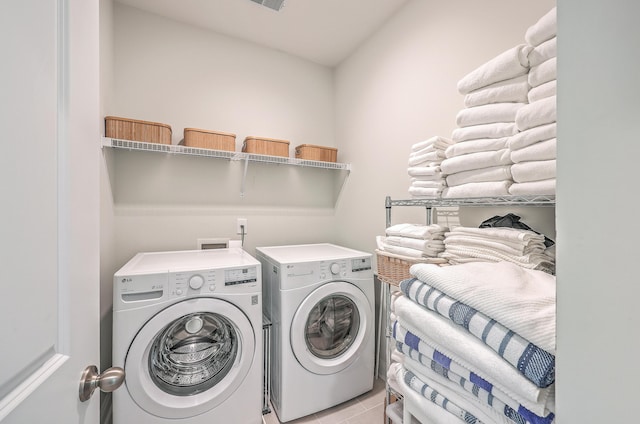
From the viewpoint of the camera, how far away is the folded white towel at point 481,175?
0.95 m

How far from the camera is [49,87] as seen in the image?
383mm

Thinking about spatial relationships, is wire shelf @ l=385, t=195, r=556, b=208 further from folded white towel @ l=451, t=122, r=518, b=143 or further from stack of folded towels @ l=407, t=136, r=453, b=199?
folded white towel @ l=451, t=122, r=518, b=143

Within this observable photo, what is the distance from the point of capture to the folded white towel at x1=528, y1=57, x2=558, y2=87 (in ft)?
2.65

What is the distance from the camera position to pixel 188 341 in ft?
4.60

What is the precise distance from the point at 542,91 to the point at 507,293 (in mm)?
696

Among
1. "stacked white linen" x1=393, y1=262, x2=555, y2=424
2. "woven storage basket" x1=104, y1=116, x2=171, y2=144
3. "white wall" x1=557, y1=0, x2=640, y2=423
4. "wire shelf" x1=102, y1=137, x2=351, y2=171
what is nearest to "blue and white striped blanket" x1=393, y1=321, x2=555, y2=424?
"stacked white linen" x1=393, y1=262, x2=555, y2=424

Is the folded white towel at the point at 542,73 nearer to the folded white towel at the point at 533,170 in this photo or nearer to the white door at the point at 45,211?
the folded white towel at the point at 533,170

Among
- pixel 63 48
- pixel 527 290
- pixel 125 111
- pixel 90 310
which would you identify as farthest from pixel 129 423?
pixel 125 111

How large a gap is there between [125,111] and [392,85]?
1911 mm

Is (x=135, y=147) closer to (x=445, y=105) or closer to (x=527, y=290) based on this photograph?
(x=445, y=105)

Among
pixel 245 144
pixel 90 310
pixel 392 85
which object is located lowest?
pixel 90 310

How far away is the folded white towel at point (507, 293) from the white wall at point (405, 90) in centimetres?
55

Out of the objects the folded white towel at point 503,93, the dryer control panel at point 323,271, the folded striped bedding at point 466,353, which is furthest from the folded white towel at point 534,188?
the dryer control panel at point 323,271

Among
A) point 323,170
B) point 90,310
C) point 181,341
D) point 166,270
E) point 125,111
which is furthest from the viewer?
point 323,170
